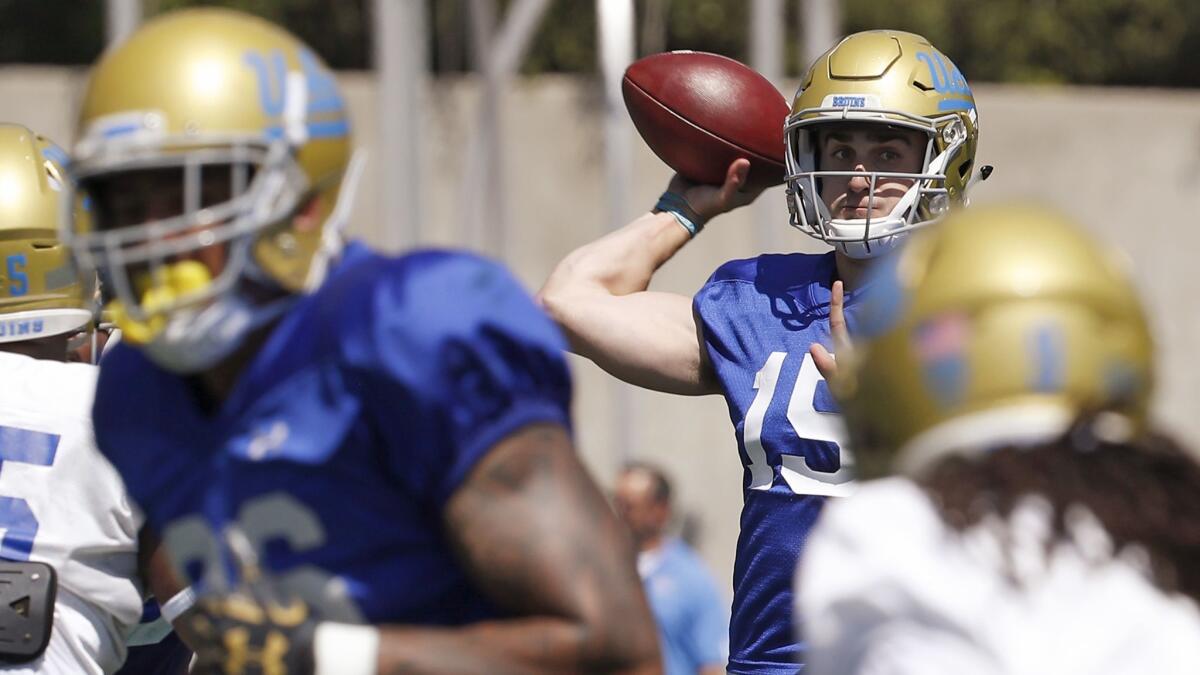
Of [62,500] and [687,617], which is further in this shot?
[687,617]

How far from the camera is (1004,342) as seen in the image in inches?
69.1

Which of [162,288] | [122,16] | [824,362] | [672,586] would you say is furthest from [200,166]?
[672,586]

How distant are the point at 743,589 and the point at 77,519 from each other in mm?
1199

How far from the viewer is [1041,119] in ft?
31.9

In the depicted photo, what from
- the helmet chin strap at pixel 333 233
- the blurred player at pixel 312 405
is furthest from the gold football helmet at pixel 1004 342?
the helmet chin strap at pixel 333 233

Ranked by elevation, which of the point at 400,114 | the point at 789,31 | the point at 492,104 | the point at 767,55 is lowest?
the point at 789,31

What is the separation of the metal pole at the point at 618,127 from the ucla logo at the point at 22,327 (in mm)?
2151

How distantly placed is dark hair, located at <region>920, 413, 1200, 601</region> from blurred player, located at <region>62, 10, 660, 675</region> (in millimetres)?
454

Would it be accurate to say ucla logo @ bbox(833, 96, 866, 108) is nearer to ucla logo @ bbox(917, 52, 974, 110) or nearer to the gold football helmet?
ucla logo @ bbox(917, 52, 974, 110)

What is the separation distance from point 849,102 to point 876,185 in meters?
0.17

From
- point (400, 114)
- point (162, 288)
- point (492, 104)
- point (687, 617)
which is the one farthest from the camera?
point (492, 104)

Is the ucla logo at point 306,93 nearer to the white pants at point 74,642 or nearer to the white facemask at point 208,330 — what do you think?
the white facemask at point 208,330

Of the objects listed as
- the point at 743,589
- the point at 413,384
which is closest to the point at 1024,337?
the point at 413,384

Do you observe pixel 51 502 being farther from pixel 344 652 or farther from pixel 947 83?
pixel 947 83
